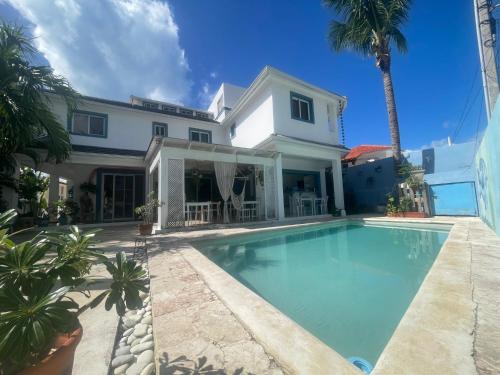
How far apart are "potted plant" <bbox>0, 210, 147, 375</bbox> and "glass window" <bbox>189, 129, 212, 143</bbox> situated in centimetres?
1243

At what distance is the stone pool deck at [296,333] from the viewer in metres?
1.32

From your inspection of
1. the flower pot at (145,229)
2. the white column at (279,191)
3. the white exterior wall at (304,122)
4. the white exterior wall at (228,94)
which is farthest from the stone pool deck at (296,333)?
the white exterior wall at (228,94)

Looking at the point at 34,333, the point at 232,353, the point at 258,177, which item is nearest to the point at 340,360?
the point at 232,353

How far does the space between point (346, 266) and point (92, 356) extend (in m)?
4.16

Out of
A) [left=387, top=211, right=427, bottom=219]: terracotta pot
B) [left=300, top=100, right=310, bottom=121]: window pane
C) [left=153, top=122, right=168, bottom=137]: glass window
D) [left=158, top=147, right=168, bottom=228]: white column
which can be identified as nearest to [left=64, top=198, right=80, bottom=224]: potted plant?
[left=153, top=122, right=168, bottom=137]: glass window

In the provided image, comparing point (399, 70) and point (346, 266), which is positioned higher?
point (399, 70)

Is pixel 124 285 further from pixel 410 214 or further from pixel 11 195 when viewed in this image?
pixel 410 214

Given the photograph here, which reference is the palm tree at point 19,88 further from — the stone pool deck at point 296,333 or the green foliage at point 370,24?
the green foliage at point 370,24

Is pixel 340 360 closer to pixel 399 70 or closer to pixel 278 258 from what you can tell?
pixel 278 258

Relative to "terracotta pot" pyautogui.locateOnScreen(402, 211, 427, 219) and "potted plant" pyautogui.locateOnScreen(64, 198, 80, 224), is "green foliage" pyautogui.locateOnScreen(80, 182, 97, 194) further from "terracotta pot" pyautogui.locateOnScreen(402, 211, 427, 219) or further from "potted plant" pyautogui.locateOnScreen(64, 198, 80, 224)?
"terracotta pot" pyautogui.locateOnScreen(402, 211, 427, 219)

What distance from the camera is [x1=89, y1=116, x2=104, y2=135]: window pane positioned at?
36.0 feet

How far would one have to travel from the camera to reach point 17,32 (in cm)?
643

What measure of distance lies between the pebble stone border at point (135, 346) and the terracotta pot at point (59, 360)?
0.48 meters

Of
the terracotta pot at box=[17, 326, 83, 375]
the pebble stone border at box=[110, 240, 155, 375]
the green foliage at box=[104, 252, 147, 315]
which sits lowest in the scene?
the pebble stone border at box=[110, 240, 155, 375]
